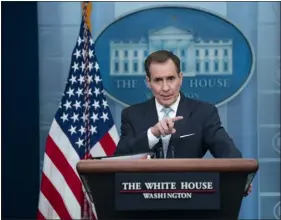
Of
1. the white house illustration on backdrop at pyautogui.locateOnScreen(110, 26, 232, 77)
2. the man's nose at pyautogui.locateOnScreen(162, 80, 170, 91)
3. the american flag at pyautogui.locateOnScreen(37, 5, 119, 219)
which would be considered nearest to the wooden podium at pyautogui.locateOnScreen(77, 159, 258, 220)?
the man's nose at pyautogui.locateOnScreen(162, 80, 170, 91)

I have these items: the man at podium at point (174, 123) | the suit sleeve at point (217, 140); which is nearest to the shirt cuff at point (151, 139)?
the man at podium at point (174, 123)

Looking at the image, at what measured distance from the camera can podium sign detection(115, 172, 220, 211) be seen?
197 centimetres

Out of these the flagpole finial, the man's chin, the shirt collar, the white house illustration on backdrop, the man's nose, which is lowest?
the shirt collar

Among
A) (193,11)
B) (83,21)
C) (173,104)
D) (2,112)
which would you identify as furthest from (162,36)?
(173,104)

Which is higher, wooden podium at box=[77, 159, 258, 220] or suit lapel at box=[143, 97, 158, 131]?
suit lapel at box=[143, 97, 158, 131]

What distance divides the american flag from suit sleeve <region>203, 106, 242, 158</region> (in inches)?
81.6

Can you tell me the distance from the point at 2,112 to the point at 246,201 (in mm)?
1922

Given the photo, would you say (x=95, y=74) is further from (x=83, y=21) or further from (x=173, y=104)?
(x=173, y=104)

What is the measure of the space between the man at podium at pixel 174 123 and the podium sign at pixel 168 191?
288 mm

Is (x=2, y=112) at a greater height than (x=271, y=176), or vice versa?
(x=2, y=112)

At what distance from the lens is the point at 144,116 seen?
2.46 meters

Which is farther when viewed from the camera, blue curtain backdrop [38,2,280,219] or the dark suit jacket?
blue curtain backdrop [38,2,280,219]

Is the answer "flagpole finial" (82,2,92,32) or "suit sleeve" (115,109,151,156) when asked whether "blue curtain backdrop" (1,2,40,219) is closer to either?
"flagpole finial" (82,2,92,32)

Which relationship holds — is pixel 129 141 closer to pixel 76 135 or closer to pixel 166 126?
pixel 166 126
